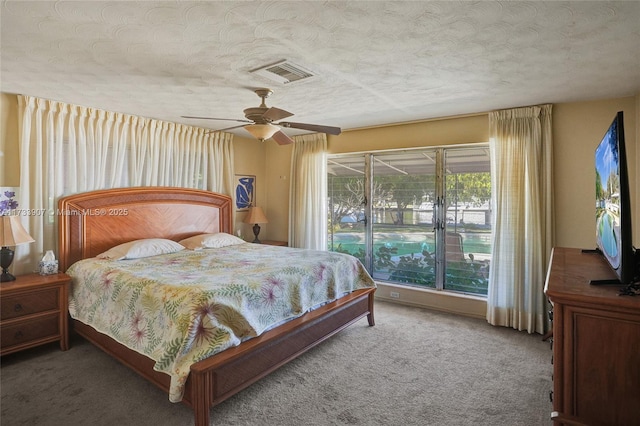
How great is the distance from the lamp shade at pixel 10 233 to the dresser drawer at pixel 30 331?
67 centimetres

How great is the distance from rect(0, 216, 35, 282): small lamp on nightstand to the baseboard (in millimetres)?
3987

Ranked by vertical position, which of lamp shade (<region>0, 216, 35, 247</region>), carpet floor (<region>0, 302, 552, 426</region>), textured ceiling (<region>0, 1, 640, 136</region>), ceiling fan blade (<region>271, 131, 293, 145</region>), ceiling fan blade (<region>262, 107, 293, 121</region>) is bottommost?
carpet floor (<region>0, 302, 552, 426</region>)

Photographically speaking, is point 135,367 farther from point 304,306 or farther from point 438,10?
point 438,10

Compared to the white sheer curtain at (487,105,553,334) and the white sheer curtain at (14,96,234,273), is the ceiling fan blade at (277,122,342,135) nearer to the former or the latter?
the white sheer curtain at (487,105,553,334)

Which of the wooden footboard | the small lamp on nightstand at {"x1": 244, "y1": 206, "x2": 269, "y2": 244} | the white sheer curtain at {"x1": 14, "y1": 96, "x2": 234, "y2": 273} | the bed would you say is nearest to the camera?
the wooden footboard

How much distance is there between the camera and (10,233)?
292cm

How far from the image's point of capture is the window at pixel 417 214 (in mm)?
4160

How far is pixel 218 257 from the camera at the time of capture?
366 centimetres

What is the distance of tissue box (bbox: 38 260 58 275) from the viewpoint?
3.19 meters

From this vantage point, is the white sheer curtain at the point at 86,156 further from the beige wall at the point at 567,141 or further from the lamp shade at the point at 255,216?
the lamp shade at the point at 255,216

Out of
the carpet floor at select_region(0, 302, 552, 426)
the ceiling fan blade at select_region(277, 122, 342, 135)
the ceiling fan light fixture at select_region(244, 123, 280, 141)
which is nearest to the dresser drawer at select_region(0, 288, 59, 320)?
the carpet floor at select_region(0, 302, 552, 426)

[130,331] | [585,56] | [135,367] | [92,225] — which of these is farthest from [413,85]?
[92,225]

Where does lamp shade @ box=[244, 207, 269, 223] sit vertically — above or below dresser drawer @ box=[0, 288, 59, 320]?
above

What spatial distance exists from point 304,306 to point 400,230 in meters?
2.21
